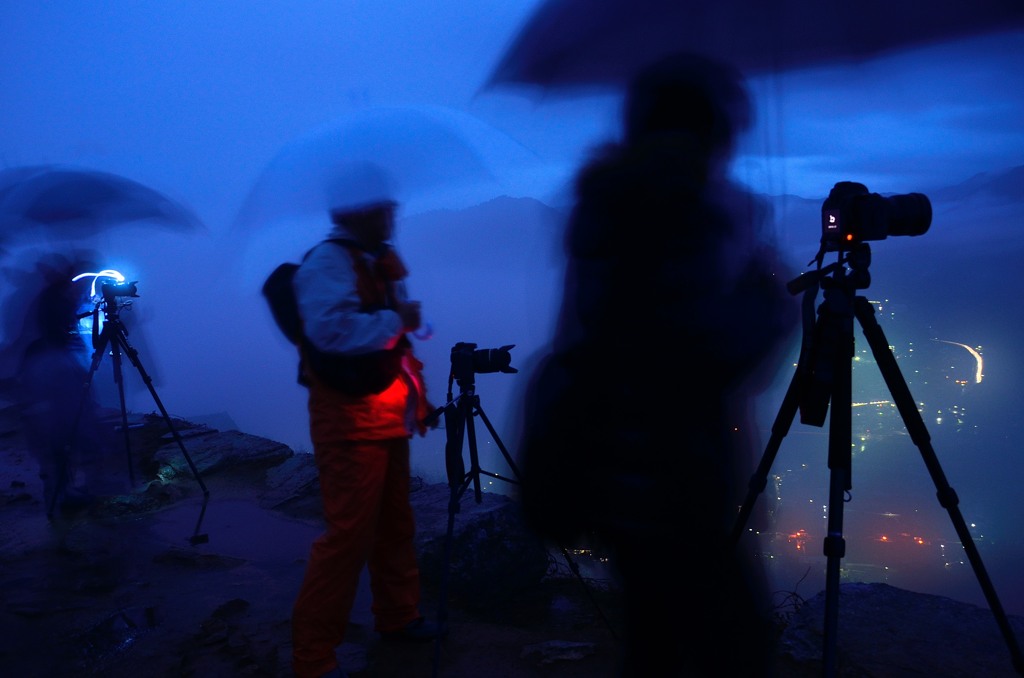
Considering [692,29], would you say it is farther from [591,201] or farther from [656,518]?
[656,518]

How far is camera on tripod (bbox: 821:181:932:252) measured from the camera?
6.12ft

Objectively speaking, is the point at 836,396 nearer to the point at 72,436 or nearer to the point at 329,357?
the point at 329,357

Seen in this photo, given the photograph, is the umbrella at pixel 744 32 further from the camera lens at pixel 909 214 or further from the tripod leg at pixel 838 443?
the tripod leg at pixel 838 443

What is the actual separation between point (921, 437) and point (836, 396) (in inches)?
16.2

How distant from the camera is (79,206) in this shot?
599 centimetres

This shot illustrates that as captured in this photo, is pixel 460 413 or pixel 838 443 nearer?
pixel 838 443

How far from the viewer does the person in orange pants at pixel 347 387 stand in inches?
91.4

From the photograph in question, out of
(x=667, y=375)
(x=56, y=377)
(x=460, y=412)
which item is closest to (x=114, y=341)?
(x=56, y=377)

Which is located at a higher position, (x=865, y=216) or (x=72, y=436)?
(x=865, y=216)

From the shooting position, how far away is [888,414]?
2256 millimetres

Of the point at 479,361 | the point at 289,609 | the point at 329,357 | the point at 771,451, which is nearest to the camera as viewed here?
the point at 771,451

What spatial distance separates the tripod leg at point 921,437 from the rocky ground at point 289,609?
0.31 metres

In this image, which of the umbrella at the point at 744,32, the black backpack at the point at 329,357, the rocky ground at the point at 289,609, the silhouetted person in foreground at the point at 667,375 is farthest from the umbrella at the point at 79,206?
the silhouetted person in foreground at the point at 667,375

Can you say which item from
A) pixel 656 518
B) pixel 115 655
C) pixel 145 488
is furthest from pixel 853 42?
pixel 145 488
